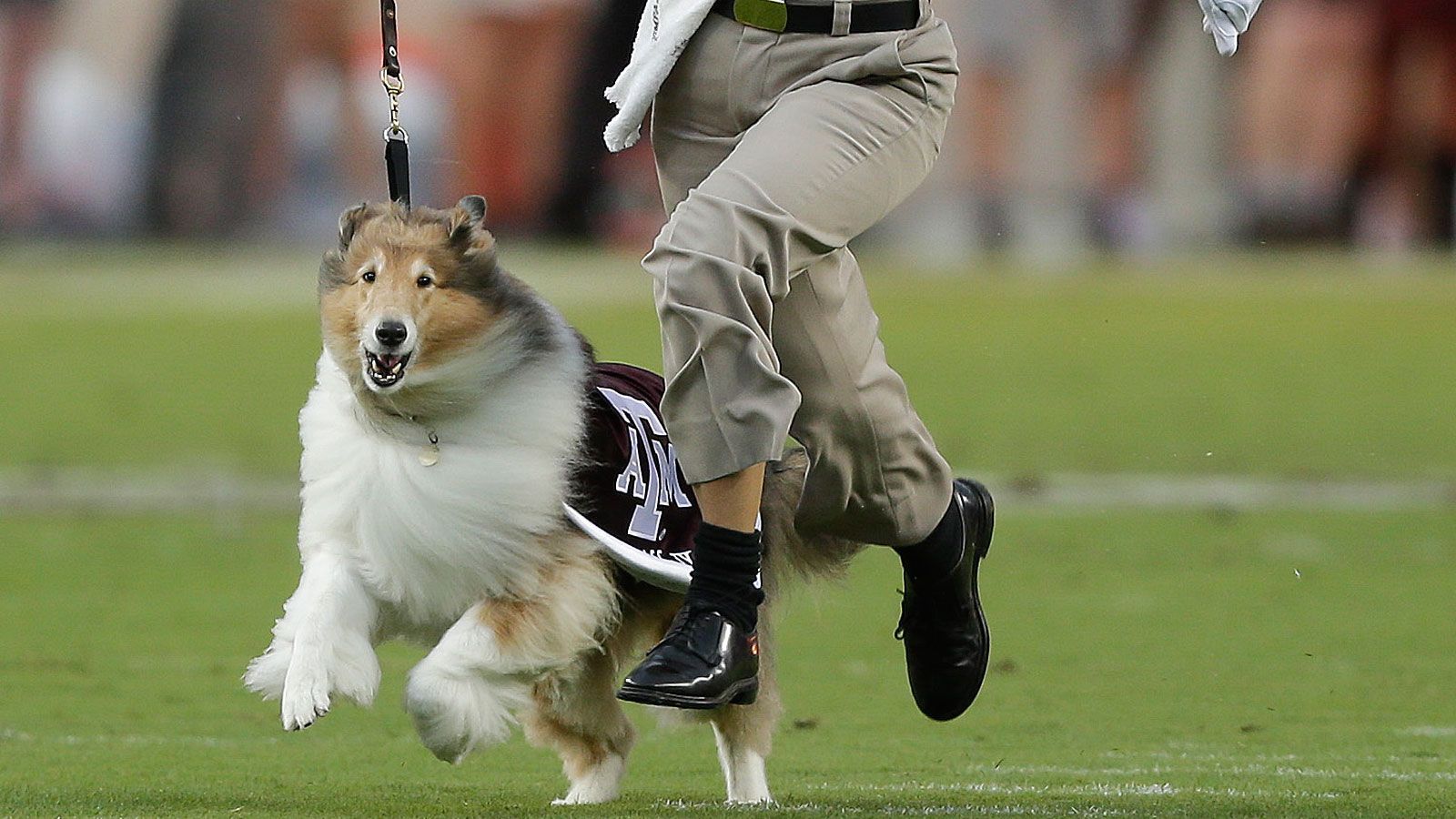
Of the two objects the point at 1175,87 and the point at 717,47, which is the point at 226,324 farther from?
the point at 717,47

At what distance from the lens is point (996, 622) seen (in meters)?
10.2

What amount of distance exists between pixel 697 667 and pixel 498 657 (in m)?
0.58

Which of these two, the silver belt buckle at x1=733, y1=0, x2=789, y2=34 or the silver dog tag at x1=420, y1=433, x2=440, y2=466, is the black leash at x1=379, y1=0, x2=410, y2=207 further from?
the silver belt buckle at x1=733, y1=0, x2=789, y2=34

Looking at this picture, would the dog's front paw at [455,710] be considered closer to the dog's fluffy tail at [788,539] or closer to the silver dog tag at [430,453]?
the silver dog tag at [430,453]

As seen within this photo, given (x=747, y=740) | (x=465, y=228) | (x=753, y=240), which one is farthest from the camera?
(x=747, y=740)

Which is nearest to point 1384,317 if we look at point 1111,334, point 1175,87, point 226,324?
point 1111,334

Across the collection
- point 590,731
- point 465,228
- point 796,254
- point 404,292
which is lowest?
point 590,731

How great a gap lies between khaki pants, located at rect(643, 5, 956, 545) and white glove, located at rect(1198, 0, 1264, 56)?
0.63 meters

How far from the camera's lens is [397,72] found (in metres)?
6.25

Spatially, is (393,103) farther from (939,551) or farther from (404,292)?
(939,551)

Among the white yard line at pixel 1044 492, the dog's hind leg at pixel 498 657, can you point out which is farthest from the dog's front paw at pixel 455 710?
the white yard line at pixel 1044 492

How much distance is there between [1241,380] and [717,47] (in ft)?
59.9

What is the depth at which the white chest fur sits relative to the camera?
5723mm

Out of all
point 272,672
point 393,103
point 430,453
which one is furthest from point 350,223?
point 272,672
